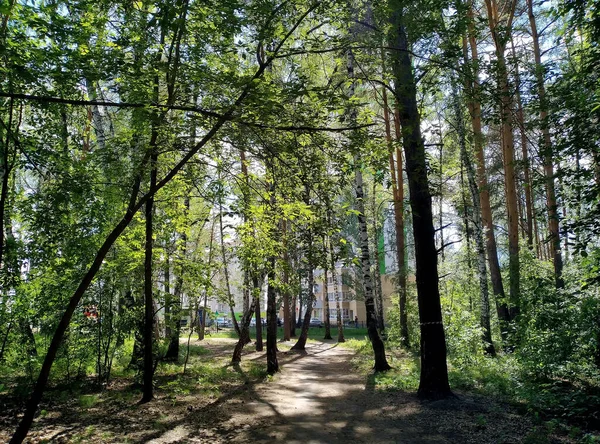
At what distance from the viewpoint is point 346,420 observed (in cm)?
717

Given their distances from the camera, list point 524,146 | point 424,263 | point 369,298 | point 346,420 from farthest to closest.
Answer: point 524,146, point 369,298, point 424,263, point 346,420

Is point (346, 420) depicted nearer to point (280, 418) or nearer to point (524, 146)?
point (280, 418)

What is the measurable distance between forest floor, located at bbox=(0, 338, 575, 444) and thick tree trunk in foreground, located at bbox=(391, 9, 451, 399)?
1.58 ft

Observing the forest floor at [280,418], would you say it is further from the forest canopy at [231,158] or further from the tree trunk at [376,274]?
the tree trunk at [376,274]

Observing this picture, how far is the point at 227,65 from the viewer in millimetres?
6027

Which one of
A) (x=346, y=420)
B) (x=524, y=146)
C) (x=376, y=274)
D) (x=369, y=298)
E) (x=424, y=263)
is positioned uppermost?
(x=524, y=146)

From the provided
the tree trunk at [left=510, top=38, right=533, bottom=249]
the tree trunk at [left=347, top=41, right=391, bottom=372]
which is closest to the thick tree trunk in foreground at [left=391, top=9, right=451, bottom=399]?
the tree trunk at [left=510, top=38, right=533, bottom=249]

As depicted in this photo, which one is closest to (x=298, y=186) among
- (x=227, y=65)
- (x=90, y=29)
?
(x=227, y=65)

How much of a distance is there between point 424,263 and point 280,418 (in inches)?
153

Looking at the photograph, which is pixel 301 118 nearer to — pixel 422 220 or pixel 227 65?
pixel 227 65

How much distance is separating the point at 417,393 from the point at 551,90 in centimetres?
590

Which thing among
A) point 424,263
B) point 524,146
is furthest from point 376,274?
point 424,263

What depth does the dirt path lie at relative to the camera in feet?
19.8

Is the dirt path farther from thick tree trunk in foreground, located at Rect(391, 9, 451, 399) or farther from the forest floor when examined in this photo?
thick tree trunk in foreground, located at Rect(391, 9, 451, 399)
